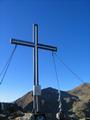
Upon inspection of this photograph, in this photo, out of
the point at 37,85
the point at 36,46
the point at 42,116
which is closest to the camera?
the point at 42,116

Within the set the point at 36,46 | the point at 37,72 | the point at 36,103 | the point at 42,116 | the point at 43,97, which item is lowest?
the point at 42,116

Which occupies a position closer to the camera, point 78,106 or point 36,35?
point 36,35

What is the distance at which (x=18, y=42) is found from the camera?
28172 millimetres

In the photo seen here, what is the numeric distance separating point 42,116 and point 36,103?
5343 mm

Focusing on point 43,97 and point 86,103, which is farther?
point 43,97

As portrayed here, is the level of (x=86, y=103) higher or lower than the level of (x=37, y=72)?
higher

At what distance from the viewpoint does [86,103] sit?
66.2 meters

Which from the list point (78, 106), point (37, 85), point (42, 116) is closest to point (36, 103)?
point (37, 85)

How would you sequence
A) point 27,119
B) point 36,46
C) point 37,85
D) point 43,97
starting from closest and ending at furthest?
point 27,119 < point 37,85 < point 36,46 < point 43,97

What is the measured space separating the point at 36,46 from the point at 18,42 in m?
1.62

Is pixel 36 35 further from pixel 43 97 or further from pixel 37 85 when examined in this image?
pixel 43 97

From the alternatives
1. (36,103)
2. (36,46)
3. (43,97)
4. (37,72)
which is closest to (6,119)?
(36,103)

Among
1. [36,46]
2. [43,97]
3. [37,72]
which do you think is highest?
[43,97]

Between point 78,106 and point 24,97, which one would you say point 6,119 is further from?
point 24,97
